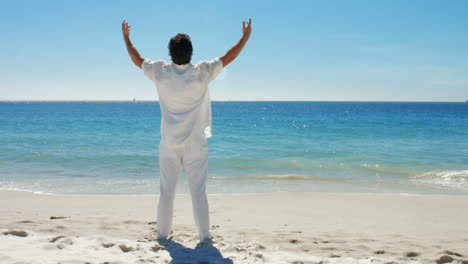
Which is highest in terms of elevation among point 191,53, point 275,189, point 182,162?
point 191,53

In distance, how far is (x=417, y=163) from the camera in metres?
13.2

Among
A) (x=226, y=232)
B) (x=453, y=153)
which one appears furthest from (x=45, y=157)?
(x=453, y=153)

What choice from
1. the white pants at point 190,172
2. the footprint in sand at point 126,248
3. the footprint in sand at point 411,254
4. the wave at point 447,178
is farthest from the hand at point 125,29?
the wave at point 447,178

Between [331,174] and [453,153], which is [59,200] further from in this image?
[453,153]

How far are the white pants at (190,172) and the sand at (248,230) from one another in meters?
0.32

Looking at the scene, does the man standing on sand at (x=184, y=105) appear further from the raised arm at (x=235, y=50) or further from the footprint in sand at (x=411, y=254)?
the footprint in sand at (x=411, y=254)

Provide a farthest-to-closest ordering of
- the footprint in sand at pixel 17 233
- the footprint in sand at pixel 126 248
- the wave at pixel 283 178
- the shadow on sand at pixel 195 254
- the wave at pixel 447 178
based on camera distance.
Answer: the wave at pixel 283 178 < the wave at pixel 447 178 < the footprint in sand at pixel 17 233 < the footprint in sand at pixel 126 248 < the shadow on sand at pixel 195 254

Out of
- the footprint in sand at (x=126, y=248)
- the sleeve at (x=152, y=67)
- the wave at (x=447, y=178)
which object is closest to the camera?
the sleeve at (x=152, y=67)

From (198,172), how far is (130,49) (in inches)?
49.1

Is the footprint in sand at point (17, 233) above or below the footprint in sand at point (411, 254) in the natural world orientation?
above

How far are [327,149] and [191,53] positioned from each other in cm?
1478

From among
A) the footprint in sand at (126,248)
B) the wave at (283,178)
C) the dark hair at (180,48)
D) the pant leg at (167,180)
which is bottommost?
the wave at (283,178)

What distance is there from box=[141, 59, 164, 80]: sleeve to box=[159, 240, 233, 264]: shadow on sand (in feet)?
5.09

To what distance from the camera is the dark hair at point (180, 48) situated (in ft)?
10.7
